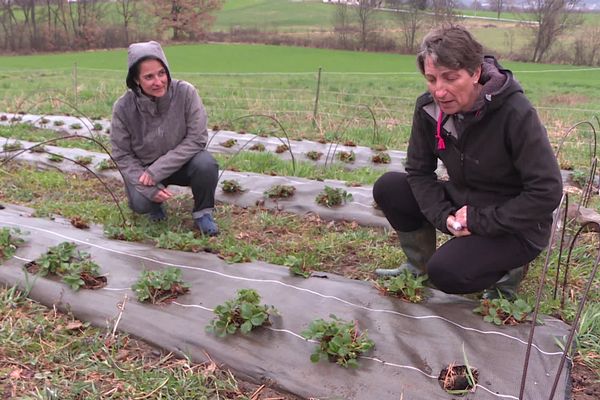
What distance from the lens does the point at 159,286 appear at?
2439 mm

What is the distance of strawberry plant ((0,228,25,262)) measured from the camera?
2.85 meters

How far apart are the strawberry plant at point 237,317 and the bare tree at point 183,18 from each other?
3691 centimetres

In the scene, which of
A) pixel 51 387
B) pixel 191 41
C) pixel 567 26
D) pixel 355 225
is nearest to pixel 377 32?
pixel 567 26

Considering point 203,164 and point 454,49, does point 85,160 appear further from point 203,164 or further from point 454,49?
point 454,49

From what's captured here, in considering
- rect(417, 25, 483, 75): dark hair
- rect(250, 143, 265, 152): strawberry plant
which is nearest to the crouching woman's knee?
rect(417, 25, 483, 75): dark hair

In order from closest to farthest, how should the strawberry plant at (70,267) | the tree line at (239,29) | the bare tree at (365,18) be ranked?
the strawberry plant at (70,267)
the tree line at (239,29)
the bare tree at (365,18)

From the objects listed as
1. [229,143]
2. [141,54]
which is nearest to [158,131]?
[141,54]

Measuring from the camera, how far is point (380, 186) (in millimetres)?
2701

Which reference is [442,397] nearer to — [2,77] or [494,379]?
[494,379]

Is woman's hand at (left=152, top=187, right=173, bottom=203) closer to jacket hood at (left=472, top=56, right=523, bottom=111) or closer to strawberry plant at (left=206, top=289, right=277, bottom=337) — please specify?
strawberry plant at (left=206, top=289, right=277, bottom=337)

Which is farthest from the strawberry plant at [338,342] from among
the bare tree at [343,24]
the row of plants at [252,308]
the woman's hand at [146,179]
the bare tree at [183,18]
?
the bare tree at [183,18]

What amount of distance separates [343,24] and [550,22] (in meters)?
11.7

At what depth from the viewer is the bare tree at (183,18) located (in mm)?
37000

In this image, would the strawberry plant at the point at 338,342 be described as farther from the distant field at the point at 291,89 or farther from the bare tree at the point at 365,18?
the bare tree at the point at 365,18
